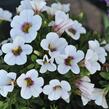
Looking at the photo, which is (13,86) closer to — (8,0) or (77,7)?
(8,0)

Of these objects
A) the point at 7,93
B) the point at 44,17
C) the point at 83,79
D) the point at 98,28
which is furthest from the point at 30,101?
the point at 98,28

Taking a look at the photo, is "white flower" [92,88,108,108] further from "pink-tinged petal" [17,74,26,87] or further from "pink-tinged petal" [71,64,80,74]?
"pink-tinged petal" [17,74,26,87]

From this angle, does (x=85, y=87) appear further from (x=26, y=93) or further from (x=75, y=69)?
(x=26, y=93)

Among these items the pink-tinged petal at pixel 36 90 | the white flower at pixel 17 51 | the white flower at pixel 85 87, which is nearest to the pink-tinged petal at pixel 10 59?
the white flower at pixel 17 51

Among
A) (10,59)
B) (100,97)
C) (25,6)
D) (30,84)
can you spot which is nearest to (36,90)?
(30,84)

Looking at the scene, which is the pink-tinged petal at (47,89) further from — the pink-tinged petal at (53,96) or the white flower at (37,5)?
the white flower at (37,5)

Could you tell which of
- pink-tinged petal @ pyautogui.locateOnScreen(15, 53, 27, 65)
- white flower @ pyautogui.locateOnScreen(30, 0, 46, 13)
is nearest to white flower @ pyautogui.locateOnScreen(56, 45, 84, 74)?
pink-tinged petal @ pyautogui.locateOnScreen(15, 53, 27, 65)
